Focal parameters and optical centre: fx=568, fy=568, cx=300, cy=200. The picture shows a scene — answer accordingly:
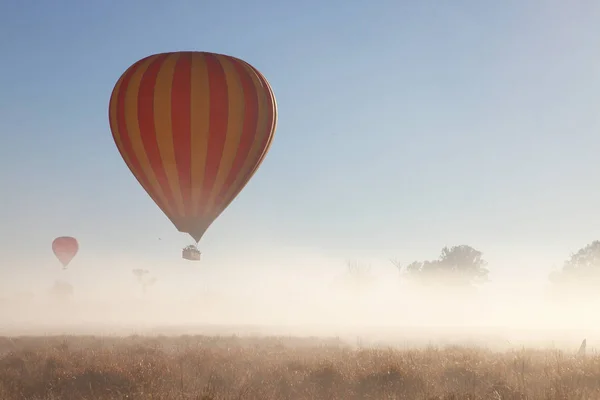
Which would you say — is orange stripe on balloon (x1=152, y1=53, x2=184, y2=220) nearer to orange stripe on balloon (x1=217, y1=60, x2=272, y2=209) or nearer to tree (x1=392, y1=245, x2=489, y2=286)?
orange stripe on balloon (x1=217, y1=60, x2=272, y2=209)

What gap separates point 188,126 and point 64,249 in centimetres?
4707

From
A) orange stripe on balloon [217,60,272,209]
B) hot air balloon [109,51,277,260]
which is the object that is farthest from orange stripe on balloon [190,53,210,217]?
orange stripe on balloon [217,60,272,209]

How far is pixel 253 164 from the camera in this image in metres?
23.0

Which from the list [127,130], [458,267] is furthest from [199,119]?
[458,267]

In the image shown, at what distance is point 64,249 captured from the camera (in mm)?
62812

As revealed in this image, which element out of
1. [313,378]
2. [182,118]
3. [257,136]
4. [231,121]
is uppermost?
[182,118]

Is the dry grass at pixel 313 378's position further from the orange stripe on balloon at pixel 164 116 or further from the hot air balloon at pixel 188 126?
the orange stripe on balloon at pixel 164 116

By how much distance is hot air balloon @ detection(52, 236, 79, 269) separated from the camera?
6256 cm

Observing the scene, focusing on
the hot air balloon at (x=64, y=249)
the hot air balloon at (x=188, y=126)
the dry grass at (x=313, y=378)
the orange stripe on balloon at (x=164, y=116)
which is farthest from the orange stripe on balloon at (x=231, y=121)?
the hot air balloon at (x=64, y=249)

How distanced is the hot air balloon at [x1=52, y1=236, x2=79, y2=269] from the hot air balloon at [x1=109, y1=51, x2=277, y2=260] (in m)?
44.7

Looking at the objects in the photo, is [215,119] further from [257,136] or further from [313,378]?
[313,378]

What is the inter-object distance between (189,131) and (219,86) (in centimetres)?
208

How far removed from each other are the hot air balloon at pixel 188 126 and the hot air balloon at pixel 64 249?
44.7 metres

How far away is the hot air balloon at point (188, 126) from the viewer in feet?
71.7
